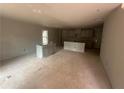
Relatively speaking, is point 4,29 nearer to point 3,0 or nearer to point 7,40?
point 7,40

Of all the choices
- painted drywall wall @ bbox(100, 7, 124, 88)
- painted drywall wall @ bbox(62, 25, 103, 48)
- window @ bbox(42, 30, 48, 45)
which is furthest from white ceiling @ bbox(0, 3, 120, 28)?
painted drywall wall @ bbox(62, 25, 103, 48)

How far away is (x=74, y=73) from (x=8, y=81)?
2.22 m

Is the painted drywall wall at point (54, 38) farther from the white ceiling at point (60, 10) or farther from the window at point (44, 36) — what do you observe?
the white ceiling at point (60, 10)

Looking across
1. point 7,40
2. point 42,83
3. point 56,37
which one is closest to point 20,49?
point 7,40

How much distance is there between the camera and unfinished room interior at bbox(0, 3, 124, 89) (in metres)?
2.70

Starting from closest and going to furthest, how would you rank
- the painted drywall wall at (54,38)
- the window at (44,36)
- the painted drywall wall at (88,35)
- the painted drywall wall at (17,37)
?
the painted drywall wall at (17,37)
the painted drywall wall at (54,38)
the window at (44,36)
the painted drywall wall at (88,35)

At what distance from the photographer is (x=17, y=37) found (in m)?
6.00

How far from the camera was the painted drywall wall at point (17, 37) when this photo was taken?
5.21 m

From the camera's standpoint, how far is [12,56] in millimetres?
5754

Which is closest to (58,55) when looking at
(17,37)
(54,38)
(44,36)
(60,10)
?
(17,37)

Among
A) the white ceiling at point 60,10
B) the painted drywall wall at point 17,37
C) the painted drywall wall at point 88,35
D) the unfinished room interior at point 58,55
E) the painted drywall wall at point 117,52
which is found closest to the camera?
the painted drywall wall at point 117,52

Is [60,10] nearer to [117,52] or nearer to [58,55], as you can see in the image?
[117,52]

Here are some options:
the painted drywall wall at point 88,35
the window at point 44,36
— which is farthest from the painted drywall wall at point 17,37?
the painted drywall wall at point 88,35

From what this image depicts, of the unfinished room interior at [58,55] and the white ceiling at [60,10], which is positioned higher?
the white ceiling at [60,10]
